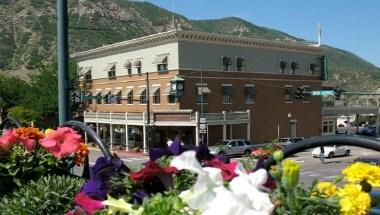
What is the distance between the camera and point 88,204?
1882 millimetres

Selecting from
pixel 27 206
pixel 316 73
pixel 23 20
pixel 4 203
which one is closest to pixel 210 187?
pixel 27 206

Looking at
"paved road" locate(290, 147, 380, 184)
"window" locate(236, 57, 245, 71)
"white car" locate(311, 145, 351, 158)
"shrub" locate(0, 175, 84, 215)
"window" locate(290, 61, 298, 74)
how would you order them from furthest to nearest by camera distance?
"window" locate(290, 61, 298, 74) < "window" locate(236, 57, 245, 71) < "white car" locate(311, 145, 351, 158) < "paved road" locate(290, 147, 380, 184) < "shrub" locate(0, 175, 84, 215)

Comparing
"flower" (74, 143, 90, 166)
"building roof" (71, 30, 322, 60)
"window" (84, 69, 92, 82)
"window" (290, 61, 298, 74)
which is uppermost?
"building roof" (71, 30, 322, 60)

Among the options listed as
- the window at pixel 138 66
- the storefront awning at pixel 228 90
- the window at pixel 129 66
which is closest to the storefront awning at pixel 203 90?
the storefront awning at pixel 228 90

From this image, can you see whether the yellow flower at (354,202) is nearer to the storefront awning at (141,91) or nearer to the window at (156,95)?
the window at (156,95)

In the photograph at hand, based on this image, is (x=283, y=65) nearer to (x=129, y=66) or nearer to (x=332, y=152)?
(x=332, y=152)

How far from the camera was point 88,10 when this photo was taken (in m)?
162

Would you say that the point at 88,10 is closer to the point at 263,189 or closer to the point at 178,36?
the point at 178,36

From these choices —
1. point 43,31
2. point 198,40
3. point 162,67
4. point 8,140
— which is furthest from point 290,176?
point 43,31

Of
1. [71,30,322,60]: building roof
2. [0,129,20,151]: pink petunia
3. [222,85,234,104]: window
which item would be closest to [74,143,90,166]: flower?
[0,129,20,151]: pink petunia

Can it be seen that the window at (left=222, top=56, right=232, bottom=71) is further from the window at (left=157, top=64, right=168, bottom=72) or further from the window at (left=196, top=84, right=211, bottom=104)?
the window at (left=157, top=64, right=168, bottom=72)

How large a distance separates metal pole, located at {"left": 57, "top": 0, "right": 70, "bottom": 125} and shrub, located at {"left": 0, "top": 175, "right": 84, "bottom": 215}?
3155mm

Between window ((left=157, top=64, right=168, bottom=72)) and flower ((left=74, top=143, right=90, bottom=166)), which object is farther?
window ((left=157, top=64, right=168, bottom=72))

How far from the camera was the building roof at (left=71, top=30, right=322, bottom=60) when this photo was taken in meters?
49.2
